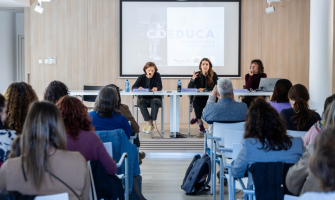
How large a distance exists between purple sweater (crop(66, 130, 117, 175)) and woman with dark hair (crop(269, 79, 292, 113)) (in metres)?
2.10

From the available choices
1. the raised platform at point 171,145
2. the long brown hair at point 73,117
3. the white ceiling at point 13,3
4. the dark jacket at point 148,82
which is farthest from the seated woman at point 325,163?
the white ceiling at point 13,3

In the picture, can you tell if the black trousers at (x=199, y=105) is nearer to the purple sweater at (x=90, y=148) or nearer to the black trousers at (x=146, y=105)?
the black trousers at (x=146, y=105)

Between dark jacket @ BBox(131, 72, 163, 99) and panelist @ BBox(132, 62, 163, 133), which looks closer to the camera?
panelist @ BBox(132, 62, 163, 133)

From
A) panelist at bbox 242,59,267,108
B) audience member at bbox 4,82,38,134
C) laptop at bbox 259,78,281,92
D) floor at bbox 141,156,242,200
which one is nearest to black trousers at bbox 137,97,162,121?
floor at bbox 141,156,242,200

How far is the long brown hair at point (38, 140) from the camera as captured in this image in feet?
4.43

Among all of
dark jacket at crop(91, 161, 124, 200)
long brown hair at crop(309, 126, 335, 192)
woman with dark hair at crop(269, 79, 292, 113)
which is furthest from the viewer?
woman with dark hair at crop(269, 79, 292, 113)

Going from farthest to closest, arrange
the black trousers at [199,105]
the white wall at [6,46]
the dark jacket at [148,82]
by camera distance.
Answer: the white wall at [6,46] < the dark jacket at [148,82] < the black trousers at [199,105]

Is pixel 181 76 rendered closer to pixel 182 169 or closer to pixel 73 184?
pixel 182 169

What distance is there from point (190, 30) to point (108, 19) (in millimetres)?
1753

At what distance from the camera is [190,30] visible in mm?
7023

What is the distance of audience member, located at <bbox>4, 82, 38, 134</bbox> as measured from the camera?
7.29 ft

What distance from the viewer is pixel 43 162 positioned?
4.46 feet

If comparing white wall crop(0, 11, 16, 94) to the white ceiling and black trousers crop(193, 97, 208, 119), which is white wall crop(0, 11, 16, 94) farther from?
black trousers crop(193, 97, 208, 119)

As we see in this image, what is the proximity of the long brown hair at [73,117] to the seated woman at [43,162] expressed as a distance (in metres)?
0.48
